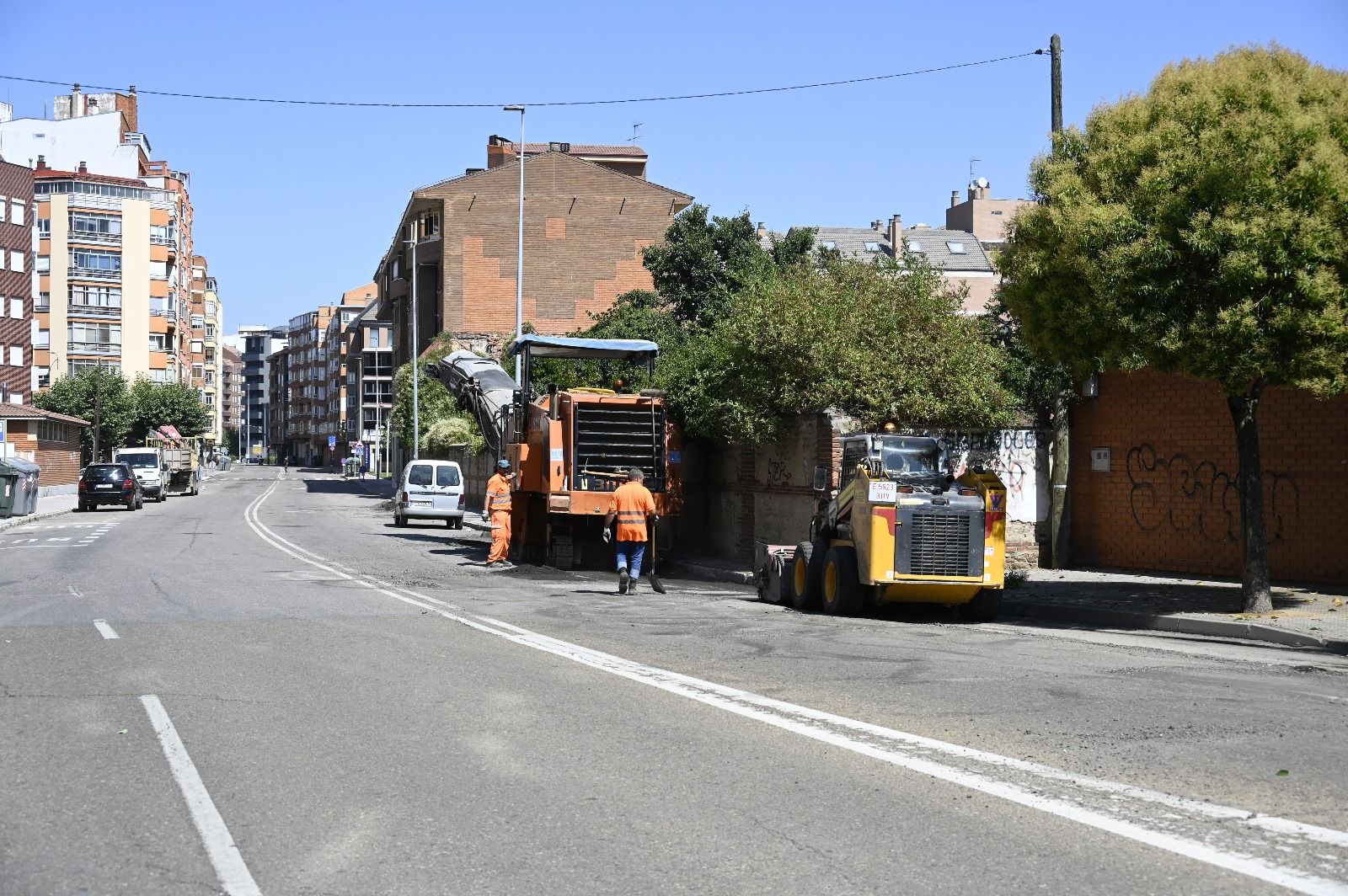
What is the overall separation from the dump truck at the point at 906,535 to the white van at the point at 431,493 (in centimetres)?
2164

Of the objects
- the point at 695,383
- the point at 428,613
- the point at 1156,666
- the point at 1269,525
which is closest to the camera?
the point at 1156,666


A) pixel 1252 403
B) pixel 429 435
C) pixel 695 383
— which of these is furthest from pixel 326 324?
pixel 1252 403

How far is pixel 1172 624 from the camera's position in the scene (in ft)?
48.6

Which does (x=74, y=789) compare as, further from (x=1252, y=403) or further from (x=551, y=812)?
(x=1252, y=403)

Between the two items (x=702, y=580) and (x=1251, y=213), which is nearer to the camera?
(x=1251, y=213)

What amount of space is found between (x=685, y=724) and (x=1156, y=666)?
488cm

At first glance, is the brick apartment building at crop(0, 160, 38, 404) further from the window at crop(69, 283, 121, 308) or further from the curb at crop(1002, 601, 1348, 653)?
the curb at crop(1002, 601, 1348, 653)

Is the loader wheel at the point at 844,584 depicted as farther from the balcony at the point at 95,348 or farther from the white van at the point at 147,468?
the balcony at the point at 95,348

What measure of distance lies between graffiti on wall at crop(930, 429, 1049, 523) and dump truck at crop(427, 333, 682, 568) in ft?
16.3

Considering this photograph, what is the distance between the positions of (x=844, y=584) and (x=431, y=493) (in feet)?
75.2

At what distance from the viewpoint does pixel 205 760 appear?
7.28 m

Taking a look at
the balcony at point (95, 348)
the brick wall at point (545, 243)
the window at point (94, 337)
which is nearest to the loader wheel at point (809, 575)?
the brick wall at point (545, 243)

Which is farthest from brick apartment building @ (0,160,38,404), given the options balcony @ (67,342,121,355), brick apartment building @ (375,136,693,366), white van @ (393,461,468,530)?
white van @ (393,461,468,530)

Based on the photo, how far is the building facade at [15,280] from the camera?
3091 inches
